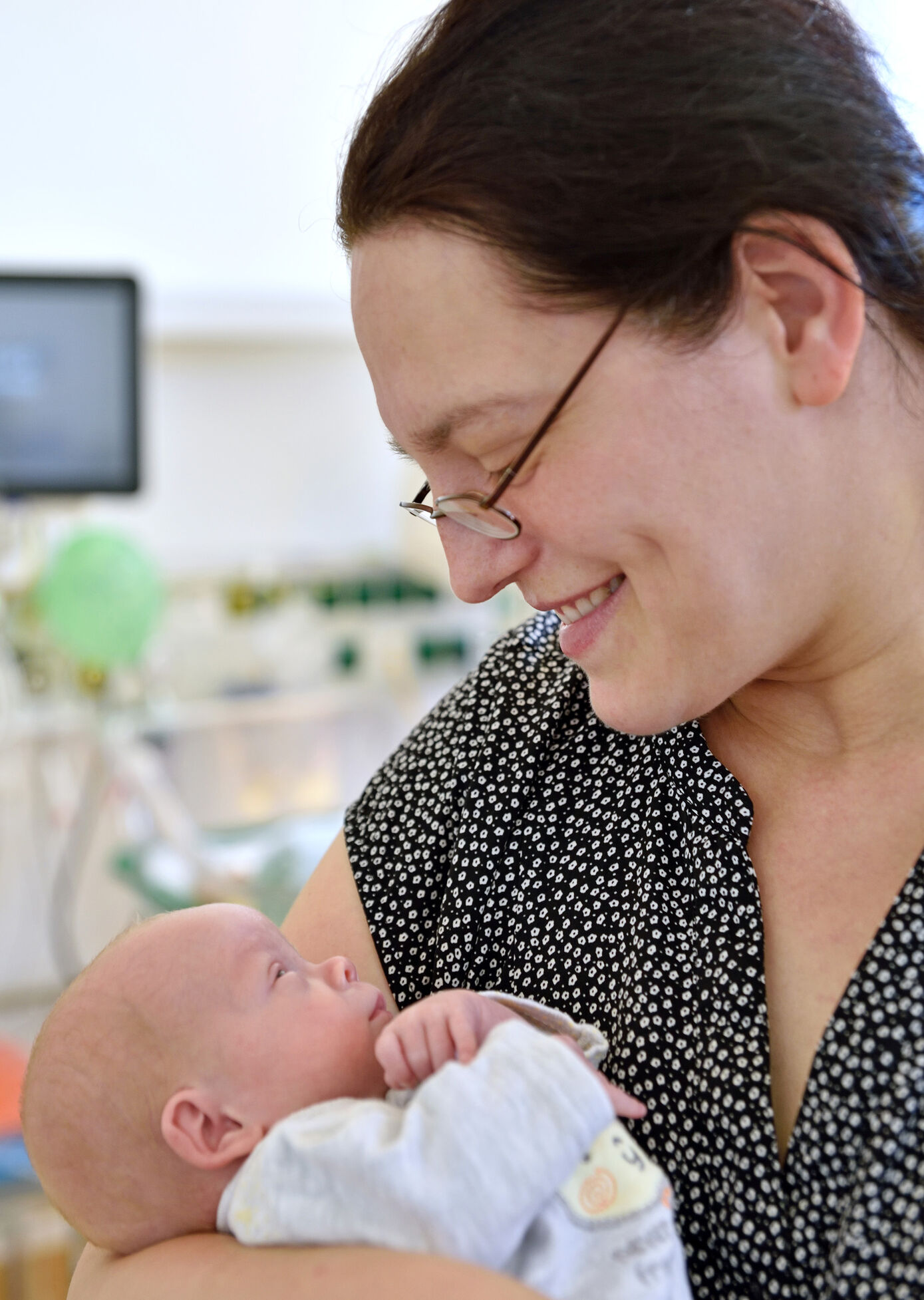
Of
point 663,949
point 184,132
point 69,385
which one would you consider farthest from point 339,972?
point 184,132

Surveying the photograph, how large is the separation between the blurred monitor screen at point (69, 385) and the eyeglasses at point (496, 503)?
7.21 feet

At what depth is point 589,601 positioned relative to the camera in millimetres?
1000

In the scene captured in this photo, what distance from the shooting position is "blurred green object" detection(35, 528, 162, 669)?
9.66ft

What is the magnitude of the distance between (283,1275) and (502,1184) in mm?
150

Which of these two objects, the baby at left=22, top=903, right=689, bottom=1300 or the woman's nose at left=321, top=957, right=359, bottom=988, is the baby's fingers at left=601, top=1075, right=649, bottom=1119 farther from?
the woman's nose at left=321, top=957, right=359, bottom=988

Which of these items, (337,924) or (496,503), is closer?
(496,503)

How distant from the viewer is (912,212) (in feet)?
3.10

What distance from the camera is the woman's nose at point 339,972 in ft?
3.47

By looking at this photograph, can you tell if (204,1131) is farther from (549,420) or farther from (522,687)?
(549,420)

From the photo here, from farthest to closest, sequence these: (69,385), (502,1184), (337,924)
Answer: (69,385)
(337,924)
(502,1184)

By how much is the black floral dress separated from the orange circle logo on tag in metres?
0.10

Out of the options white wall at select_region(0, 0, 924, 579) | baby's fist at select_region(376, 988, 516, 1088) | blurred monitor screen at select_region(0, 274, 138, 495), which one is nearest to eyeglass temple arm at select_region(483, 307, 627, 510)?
baby's fist at select_region(376, 988, 516, 1088)

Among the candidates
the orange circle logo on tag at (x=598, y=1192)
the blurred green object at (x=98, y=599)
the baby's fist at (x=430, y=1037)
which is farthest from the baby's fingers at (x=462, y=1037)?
the blurred green object at (x=98, y=599)

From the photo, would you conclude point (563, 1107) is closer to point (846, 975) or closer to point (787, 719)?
point (846, 975)
